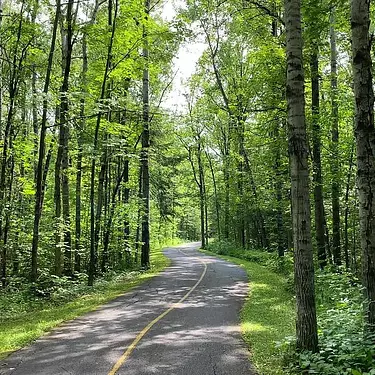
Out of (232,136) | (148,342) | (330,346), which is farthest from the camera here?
(232,136)

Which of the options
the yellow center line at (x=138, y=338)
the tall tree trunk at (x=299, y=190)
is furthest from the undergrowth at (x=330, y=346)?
the yellow center line at (x=138, y=338)

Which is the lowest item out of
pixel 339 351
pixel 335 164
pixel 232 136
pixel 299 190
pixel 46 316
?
pixel 46 316

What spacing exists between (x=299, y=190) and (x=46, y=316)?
26.2 ft

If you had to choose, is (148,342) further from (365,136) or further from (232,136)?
(232,136)

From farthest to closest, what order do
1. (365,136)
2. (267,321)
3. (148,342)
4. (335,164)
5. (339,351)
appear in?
(335,164) → (267,321) → (148,342) → (365,136) → (339,351)

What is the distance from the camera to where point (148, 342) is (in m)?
8.26

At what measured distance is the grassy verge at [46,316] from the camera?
8.59 metres

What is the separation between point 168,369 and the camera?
6.66m

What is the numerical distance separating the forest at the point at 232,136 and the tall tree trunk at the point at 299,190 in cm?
2

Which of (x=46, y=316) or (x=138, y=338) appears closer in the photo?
(x=138, y=338)

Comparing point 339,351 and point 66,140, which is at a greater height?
point 66,140

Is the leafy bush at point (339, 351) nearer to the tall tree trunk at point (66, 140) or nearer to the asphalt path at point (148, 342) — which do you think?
the asphalt path at point (148, 342)

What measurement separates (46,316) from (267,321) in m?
5.85

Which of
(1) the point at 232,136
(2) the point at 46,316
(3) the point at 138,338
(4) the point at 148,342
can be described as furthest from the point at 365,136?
(1) the point at 232,136
